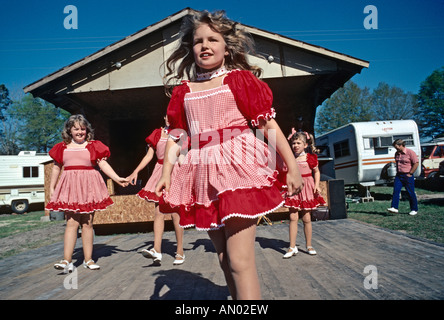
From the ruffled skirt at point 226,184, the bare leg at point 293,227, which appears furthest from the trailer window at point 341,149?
the ruffled skirt at point 226,184

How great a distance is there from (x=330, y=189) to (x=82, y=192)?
6038 millimetres

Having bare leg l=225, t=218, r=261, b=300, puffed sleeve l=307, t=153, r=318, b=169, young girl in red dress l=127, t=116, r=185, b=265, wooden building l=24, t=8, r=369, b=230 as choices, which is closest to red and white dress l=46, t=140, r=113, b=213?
young girl in red dress l=127, t=116, r=185, b=265

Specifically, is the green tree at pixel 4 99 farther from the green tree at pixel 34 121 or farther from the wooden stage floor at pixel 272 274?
the wooden stage floor at pixel 272 274

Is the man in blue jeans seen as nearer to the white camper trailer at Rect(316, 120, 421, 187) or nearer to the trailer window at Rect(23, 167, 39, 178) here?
the white camper trailer at Rect(316, 120, 421, 187)

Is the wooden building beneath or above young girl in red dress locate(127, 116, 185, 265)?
above

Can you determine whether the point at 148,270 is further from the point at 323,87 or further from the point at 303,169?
the point at 323,87

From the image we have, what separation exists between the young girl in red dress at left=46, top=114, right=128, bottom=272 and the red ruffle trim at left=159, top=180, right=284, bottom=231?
2577 mm

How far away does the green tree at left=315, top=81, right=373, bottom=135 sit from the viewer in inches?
1762

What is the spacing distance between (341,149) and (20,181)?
20068mm

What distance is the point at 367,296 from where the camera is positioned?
105 inches

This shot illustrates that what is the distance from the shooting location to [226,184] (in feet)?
5.54

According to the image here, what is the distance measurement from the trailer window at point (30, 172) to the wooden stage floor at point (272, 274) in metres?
17.0

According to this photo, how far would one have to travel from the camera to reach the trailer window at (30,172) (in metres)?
19.9
